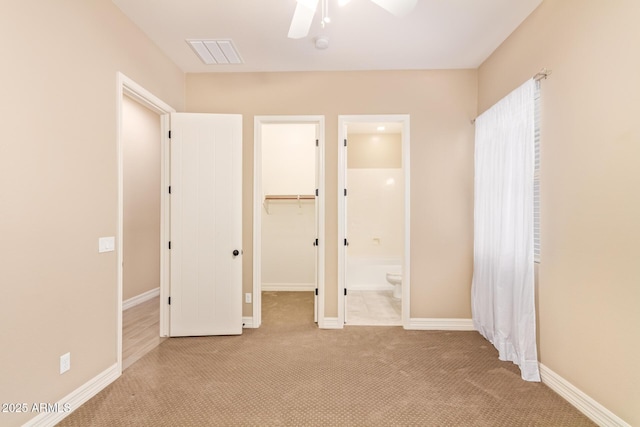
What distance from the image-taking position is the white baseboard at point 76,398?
1.67 metres

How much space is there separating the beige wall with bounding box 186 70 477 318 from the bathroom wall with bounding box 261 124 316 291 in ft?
5.30

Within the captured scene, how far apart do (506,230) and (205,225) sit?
9.68ft

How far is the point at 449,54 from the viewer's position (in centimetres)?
292

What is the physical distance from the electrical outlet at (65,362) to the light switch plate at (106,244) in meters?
0.70

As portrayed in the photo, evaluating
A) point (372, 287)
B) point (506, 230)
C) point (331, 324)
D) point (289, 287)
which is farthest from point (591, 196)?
point (289, 287)

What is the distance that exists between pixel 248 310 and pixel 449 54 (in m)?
3.59

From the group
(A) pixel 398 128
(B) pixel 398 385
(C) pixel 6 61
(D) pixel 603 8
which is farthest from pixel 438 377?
(A) pixel 398 128

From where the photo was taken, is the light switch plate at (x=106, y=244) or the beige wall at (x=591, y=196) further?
the light switch plate at (x=106, y=244)

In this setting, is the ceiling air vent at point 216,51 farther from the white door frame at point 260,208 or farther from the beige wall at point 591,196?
the beige wall at point 591,196

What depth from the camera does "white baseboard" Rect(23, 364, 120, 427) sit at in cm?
167

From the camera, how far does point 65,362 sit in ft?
5.97

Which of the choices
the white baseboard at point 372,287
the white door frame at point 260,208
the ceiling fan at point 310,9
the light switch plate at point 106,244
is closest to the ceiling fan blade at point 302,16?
the ceiling fan at point 310,9

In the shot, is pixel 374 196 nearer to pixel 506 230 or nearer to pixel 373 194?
pixel 373 194

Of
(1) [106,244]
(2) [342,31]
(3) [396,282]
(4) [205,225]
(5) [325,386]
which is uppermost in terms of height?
(2) [342,31]
